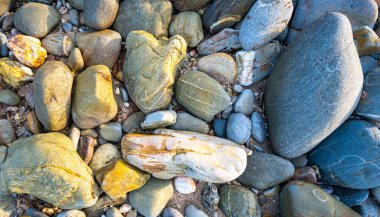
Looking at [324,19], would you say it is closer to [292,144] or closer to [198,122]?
[292,144]

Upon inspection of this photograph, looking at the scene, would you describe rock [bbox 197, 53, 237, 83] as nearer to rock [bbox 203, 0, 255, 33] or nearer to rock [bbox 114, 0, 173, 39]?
rock [bbox 203, 0, 255, 33]

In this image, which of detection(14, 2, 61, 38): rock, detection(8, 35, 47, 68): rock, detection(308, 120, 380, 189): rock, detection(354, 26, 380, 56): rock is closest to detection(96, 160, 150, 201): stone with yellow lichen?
detection(8, 35, 47, 68): rock

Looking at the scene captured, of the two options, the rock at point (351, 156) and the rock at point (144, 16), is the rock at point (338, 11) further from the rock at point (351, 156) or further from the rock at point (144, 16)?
the rock at point (144, 16)

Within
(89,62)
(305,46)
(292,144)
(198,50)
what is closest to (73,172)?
(89,62)

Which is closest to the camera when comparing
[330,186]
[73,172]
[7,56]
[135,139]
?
[73,172]

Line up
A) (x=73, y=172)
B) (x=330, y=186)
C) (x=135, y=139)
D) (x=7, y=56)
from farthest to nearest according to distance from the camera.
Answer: (x=330, y=186)
(x=7, y=56)
(x=135, y=139)
(x=73, y=172)

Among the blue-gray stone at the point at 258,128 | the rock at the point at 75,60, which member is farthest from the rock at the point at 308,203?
the rock at the point at 75,60
